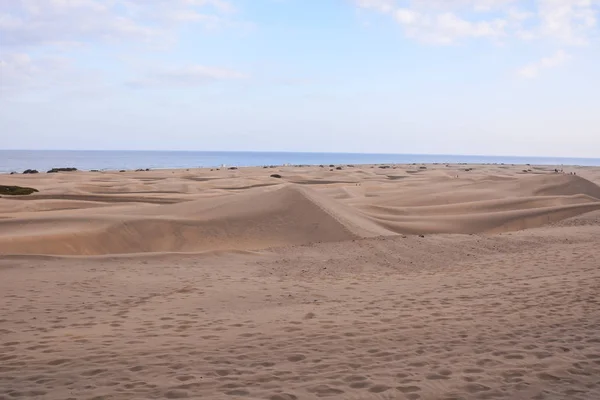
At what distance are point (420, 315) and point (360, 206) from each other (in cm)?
1304

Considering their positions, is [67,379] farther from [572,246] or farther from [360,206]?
[360,206]

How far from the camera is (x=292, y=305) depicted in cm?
807

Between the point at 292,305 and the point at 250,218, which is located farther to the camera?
the point at 250,218

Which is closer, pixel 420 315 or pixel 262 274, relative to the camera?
pixel 420 315

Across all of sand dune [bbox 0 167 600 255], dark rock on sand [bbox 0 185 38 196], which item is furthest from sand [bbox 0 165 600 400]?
dark rock on sand [bbox 0 185 38 196]

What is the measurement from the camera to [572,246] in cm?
1338

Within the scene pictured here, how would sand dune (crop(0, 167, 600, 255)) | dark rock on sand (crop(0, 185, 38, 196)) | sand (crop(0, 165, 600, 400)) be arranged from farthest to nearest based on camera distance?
1. dark rock on sand (crop(0, 185, 38, 196))
2. sand dune (crop(0, 167, 600, 255))
3. sand (crop(0, 165, 600, 400))

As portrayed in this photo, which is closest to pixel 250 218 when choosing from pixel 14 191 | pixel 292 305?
pixel 292 305

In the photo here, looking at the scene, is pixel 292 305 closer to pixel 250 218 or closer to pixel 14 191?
pixel 250 218

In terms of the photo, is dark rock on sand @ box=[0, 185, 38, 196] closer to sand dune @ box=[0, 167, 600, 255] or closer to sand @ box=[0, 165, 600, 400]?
sand dune @ box=[0, 167, 600, 255]

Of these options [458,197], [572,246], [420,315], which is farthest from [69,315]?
[458,197]

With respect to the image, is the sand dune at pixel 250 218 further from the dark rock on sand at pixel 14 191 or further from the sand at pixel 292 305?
the dark rock on sand at pixel 14 191

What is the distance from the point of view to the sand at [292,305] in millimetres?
4969

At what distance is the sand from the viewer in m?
4.97
